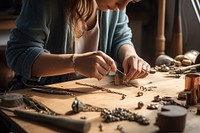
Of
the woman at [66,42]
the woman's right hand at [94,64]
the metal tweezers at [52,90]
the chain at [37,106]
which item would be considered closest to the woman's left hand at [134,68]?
the woman at [66,42]

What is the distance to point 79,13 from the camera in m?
1.32

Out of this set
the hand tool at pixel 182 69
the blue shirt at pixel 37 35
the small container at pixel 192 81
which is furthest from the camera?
the hand tool at pixel 182 69

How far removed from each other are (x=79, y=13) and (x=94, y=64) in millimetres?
302

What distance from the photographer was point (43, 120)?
86cm

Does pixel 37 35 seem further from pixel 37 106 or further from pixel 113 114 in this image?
pixel 113 114

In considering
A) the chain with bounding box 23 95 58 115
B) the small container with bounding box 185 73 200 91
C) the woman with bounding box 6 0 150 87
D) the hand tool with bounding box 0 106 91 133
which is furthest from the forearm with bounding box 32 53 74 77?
the small container with bounding box 185 73 200 91

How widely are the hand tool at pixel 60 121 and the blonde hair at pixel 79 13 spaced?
0.52 metres

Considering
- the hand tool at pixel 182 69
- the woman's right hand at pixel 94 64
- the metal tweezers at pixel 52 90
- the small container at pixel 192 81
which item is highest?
the woman's right hand at pixel 94 64

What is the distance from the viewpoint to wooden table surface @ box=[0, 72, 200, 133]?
33.2 inches

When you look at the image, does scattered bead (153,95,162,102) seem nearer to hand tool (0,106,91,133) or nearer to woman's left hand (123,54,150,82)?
woman's left hand (123,54,150,82)

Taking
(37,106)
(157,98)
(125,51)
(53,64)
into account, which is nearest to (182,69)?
(125,51)

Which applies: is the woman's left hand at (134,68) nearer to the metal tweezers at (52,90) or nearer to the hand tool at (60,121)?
the metal tweezers at (52,90)

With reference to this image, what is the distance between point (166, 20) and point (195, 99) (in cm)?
135

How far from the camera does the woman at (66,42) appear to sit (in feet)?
3.72
